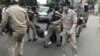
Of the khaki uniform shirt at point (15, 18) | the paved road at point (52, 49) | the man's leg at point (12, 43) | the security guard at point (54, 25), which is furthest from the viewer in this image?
the security guard at point (54, 25)

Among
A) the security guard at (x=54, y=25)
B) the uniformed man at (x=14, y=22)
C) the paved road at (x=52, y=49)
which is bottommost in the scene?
the paved road at (x=52, y=49)

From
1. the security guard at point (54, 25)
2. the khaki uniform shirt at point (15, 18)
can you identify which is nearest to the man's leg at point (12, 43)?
the khaki uniform shirt at point (15, 18)

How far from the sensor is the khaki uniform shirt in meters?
8.57

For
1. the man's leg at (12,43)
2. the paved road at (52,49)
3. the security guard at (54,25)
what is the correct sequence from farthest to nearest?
1. the security guard at (54,25)
2. the paved road at (52,49)
3. the man's leg at (12,43)

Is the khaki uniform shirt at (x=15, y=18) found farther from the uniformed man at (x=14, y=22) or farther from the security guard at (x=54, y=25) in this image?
the security guard at (x=54, y=25)

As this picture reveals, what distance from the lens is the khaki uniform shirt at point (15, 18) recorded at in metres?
8.57

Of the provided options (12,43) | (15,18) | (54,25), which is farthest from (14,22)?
(54,25)

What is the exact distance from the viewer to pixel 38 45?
1404cm

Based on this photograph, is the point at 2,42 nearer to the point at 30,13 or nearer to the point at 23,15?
the point at 30,13

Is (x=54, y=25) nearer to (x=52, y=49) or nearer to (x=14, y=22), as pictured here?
(x=52, y=49)

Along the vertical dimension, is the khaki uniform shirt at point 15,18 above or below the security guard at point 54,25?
above

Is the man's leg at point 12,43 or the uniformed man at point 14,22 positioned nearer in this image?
the uniformed man at point 14,22

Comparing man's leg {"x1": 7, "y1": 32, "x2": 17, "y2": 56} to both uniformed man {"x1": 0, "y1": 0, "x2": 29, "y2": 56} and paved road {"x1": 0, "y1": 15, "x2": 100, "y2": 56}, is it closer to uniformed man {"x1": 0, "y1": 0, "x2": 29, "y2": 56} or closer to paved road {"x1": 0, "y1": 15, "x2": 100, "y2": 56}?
uniformed man {"x1": 0, "y1": 0, "x2": 29, "y2": 56}

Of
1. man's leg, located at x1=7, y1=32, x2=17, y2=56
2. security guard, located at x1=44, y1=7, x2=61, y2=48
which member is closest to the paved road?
security guard, located at x1=44, y1=7, x2=61, y2=48
